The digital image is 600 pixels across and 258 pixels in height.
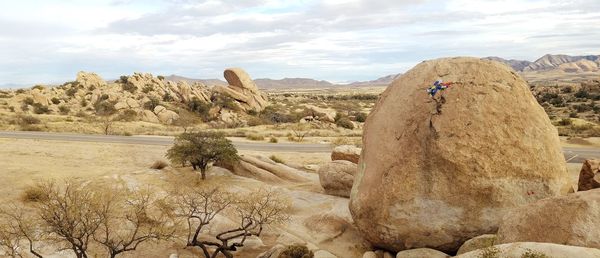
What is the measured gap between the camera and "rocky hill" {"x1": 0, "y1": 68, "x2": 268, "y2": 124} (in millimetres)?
58719

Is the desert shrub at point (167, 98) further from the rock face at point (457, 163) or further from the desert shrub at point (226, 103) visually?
the rock face at point (457, 163)

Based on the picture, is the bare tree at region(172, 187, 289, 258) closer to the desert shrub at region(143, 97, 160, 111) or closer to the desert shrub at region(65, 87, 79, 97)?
the desert shrub at region(143, 97, 160, 111)

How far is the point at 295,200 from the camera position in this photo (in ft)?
64.3

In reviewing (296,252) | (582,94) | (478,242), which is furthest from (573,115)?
(478,242)

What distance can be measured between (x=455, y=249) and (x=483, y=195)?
1.54 m

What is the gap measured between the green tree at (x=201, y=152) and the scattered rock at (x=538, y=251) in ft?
56.7

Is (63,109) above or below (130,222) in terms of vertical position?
above

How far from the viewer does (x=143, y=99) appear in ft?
209

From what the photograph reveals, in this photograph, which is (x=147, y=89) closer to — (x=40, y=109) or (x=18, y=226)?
(x=40, y=109)

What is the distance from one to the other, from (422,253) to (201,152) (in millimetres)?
14175

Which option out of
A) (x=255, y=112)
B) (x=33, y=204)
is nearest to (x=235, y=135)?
(x=255, y=112)

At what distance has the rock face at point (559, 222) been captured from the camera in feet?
25.5

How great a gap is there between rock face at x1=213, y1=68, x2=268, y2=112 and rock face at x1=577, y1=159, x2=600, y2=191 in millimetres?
53716

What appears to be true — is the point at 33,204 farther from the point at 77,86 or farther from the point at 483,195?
the point at 77,86
